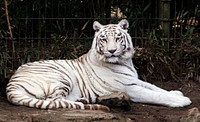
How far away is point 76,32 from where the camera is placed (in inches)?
298

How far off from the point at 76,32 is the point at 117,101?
2.38 meters

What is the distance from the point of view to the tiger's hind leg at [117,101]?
5.38 metres

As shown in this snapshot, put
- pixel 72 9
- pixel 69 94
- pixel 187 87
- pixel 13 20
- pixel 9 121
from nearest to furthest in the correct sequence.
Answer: pixel 9 121 → pixel 69 94 → pixel 187 87 → pixel 13 20 → pixel 72 9

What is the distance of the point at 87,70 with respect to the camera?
19.7 ft

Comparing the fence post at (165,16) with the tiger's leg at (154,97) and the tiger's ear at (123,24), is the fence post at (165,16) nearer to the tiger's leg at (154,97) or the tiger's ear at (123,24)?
the tiger's ear at (123,24)

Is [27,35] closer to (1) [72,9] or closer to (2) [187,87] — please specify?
(1) [72,9]

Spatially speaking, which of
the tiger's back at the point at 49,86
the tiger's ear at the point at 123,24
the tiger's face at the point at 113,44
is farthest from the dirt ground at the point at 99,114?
the tiger's ear at the point at 123,24

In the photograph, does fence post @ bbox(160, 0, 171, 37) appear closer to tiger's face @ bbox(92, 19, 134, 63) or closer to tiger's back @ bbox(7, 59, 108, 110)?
tiger's face @ bbox(92, 19, 134, 63)

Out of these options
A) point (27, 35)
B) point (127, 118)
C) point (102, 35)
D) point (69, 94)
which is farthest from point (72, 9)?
point (127, 118)

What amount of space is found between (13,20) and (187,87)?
98.4 inches

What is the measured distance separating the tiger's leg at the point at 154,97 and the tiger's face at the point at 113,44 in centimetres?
37

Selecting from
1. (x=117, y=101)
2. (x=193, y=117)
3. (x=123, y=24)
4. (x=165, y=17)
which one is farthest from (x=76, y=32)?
(x=193, y=117)

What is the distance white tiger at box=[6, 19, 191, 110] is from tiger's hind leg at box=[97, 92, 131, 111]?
295 mm

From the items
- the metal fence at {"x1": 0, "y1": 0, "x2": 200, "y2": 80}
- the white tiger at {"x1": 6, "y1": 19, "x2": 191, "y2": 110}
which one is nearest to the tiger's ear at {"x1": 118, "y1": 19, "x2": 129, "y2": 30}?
the white tiger at {"x1": 6, "y1": 19, "x2": 191, "y2": 110}
